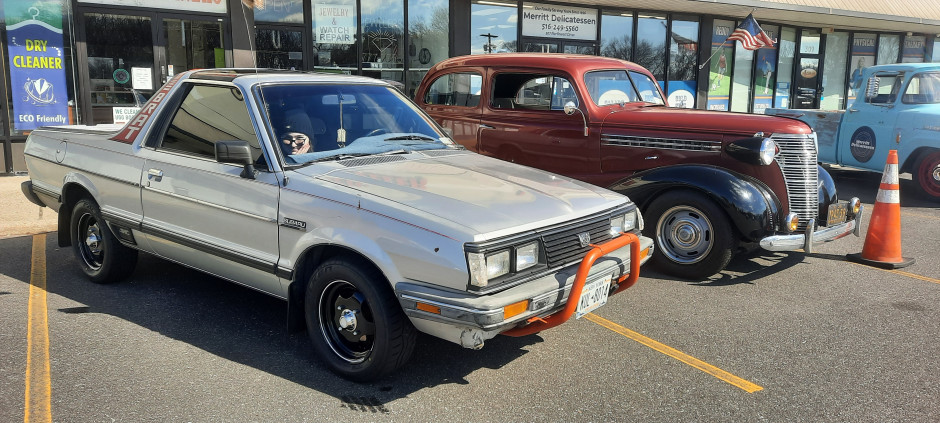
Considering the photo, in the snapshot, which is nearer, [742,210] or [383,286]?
[383,286]

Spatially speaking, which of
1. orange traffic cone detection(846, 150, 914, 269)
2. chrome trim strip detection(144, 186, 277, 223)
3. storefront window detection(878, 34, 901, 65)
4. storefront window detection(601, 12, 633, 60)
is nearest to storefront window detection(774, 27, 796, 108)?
storefront window detection(878, 34, 901, 65)

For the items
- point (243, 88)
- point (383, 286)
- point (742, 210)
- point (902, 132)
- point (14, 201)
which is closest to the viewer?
point (383, 286)

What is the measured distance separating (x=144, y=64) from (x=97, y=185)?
6789 millimetres

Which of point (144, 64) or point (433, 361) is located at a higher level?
point (144, 64)

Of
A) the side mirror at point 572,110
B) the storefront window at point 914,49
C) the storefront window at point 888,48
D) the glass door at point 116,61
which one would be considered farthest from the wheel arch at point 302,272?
the storefront window at point 914,49

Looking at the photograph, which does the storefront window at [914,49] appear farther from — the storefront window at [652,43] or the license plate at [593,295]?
the license plate at [593,295]

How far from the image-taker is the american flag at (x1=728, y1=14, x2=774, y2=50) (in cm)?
1573

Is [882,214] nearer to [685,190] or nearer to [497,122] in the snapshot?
[685,190]

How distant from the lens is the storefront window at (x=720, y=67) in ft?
61.0

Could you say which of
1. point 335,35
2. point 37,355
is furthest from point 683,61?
Answer: point 37,355

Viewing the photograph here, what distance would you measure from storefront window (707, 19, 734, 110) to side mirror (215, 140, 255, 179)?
16289 millimetres

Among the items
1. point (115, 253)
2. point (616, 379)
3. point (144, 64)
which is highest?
point (144, 64)

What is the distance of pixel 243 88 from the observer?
449cm

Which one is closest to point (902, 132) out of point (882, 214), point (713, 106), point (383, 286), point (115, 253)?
point (882, 214)
